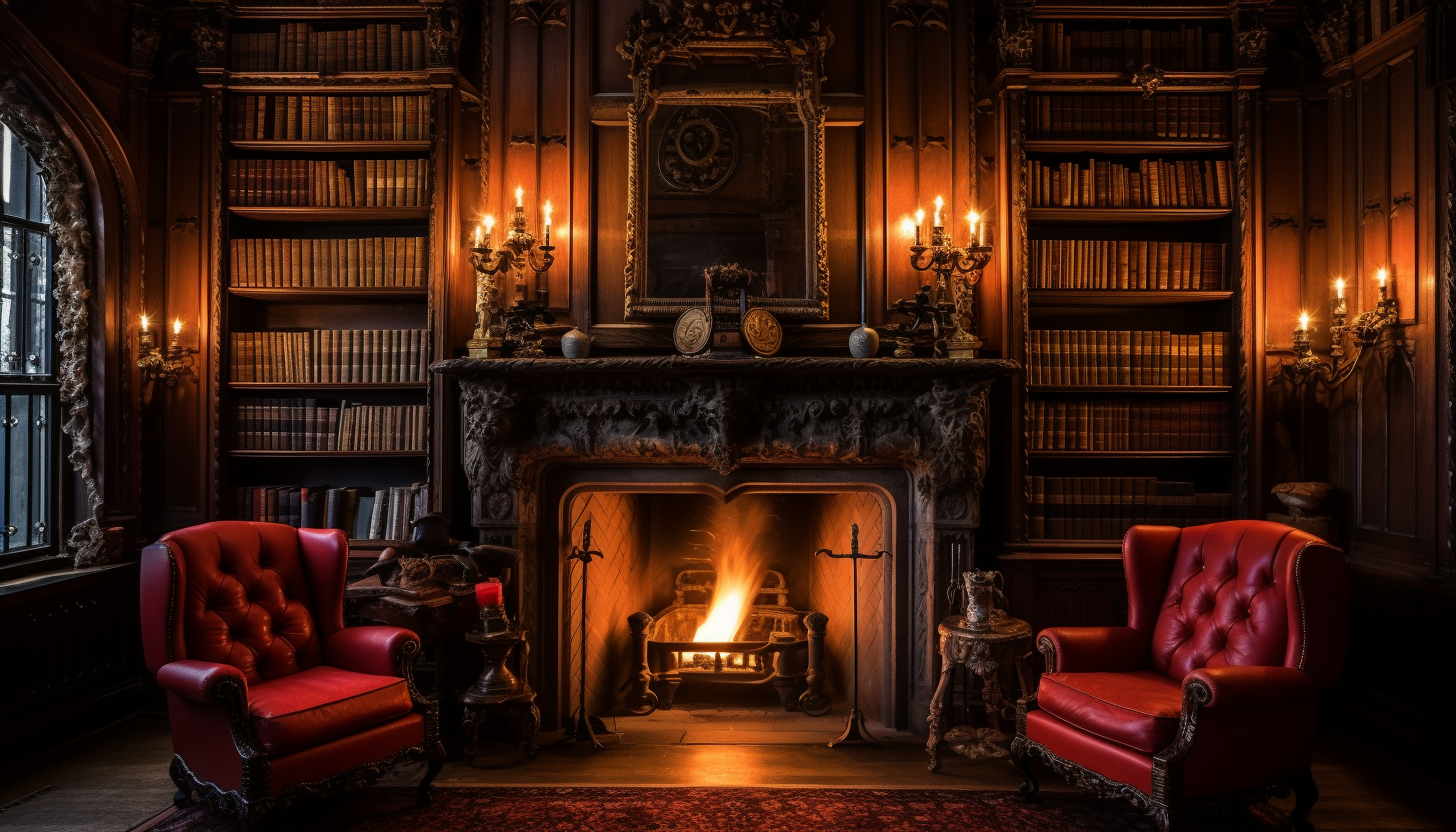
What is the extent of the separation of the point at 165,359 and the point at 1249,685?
4.50 metres

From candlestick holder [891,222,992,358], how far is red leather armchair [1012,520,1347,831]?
3.34ft

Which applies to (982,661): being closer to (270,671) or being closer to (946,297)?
(946,297)

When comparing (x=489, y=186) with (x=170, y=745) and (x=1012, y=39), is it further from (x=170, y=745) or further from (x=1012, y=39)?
(x=170, y=745)

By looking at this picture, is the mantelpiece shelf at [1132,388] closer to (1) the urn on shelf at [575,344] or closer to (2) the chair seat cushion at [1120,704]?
(2) the chair seat cushion at [1120,704]

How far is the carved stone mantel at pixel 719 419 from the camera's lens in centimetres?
371

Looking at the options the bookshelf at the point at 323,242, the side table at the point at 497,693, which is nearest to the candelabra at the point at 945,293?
the side table at the point at 497,693

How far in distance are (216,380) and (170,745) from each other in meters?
1.57

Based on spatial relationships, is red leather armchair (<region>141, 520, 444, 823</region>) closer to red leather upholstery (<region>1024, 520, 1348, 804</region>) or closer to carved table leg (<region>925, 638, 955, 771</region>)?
carved table leg (<region>925, 638, 955, 771</region>)

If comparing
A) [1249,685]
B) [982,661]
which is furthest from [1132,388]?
[1249,685]

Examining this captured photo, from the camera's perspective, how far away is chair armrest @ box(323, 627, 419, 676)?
10.5 ft

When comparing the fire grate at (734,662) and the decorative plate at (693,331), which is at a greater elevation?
the decorative plate at (693,331)

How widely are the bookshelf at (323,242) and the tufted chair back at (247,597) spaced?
70 centimetres

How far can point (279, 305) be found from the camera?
4445mm

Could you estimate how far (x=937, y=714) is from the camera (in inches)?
139
